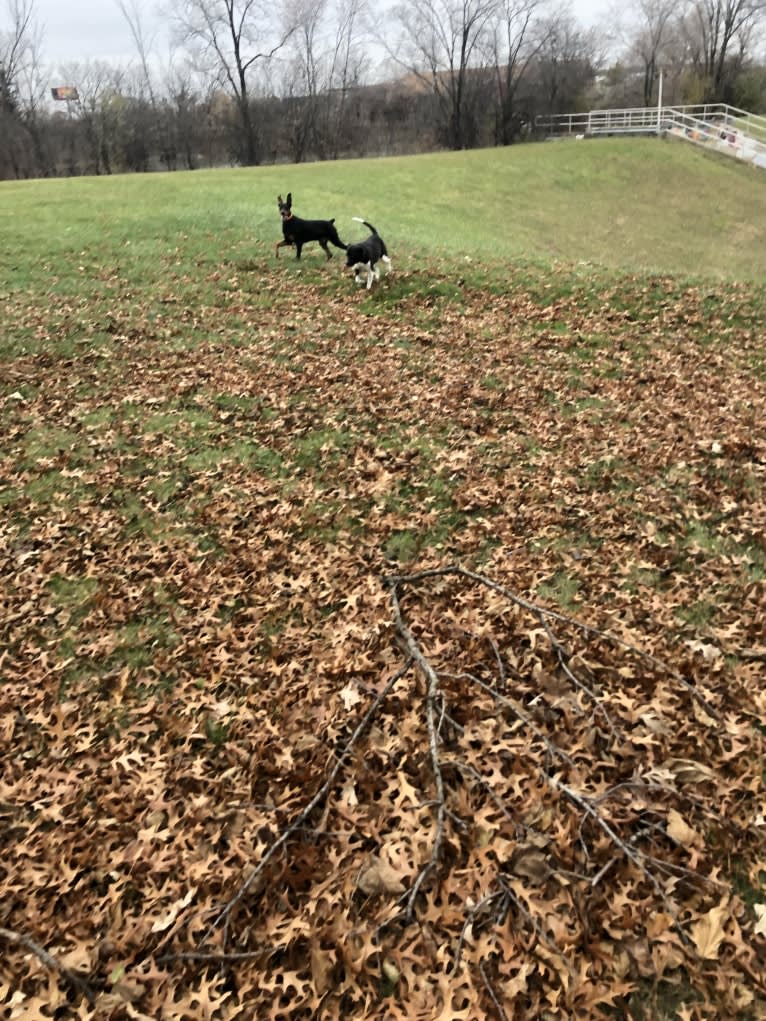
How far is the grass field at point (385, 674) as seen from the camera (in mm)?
2873

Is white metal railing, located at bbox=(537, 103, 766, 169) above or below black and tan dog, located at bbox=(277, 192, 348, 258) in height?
above

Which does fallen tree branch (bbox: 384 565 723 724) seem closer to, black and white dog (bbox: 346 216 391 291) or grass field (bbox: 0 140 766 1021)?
grass field (bbox: 0 140 766 1021)

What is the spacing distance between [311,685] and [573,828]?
5.81ft

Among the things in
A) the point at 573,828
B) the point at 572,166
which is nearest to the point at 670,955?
the point at 573,828

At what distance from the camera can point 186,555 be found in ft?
18.6

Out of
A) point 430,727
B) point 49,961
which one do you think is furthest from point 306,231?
point 49,961

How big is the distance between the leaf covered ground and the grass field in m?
0.02

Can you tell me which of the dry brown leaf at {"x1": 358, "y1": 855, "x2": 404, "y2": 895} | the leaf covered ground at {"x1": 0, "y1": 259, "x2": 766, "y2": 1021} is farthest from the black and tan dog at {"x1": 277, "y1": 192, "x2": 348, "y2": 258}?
the dry brown leaf at {"x1": 358, "y1": 855, "x2": 404, "y2": 895}

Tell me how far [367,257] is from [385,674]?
1030 centimetres

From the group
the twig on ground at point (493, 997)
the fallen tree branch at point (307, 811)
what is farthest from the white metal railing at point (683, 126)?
the twig on ground at point (493, 997)

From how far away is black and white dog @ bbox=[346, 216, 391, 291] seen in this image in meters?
12.7

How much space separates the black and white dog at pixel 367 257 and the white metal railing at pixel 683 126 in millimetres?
30714

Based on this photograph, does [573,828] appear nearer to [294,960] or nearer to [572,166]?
[294,960]

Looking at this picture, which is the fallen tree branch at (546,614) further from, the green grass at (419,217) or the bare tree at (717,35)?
the bare tree at (717,35)
